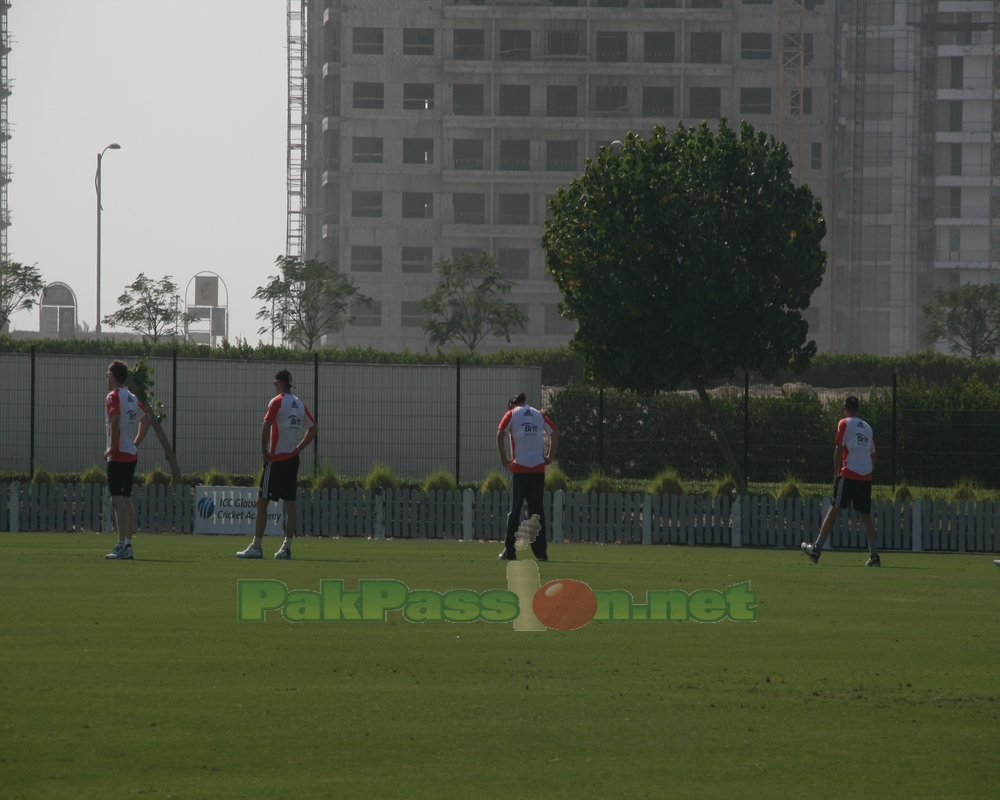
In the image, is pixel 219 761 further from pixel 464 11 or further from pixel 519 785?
pixel 464 11

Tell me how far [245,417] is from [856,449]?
16.5m

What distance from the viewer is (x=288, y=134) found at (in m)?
89.8

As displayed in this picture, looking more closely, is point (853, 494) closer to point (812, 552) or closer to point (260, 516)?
point (812, 552)

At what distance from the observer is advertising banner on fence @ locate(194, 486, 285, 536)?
18797 millimetres

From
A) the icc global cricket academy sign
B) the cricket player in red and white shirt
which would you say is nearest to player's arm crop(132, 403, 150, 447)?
the icc global cricket academy sign

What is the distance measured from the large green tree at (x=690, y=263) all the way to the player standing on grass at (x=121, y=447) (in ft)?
39.6

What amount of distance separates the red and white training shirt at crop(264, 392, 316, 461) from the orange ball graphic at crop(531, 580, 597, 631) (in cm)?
402

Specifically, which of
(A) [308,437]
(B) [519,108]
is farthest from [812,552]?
(B) [519,108]

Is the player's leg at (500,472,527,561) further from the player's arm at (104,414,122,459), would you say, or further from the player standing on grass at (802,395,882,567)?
the player's arm at (104,414,122,459)

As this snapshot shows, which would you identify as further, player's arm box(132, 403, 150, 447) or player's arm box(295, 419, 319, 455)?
player's arm box(295, 419, 319, 455)

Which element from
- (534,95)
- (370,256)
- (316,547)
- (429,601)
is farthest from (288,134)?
(429,601)

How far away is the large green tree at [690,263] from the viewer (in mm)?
23453

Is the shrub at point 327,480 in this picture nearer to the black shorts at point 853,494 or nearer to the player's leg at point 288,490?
the player's leg at point 288,490

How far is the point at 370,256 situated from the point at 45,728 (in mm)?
78875
